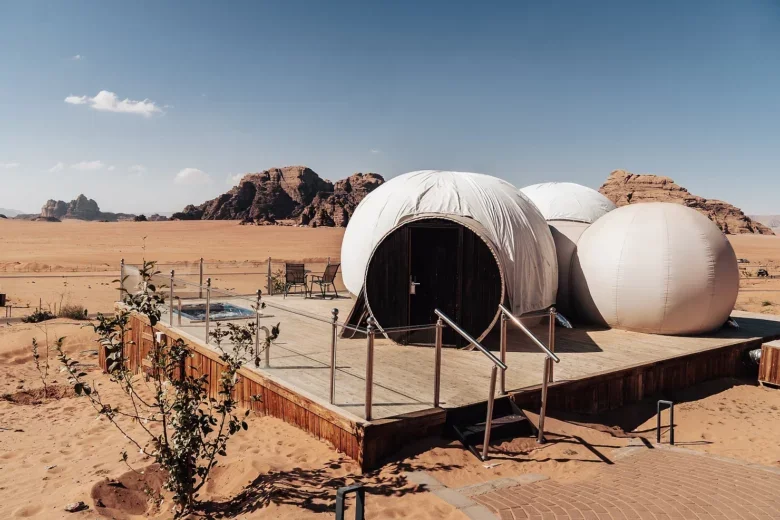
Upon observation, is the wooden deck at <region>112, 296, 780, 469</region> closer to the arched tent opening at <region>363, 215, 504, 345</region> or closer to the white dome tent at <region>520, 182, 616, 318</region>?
the arched tent opening at <region>363, 215, 504, 345</region>

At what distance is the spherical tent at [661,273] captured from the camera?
10234mm

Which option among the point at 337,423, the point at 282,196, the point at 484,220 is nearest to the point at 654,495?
the point at 337,423

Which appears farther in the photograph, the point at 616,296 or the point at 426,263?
the point at 616,296

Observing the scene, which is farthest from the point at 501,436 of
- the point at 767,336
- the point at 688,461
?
the point at 767,336

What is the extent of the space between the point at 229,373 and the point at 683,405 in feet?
23.6

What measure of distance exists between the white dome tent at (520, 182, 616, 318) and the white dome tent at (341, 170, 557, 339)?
153 centimetres

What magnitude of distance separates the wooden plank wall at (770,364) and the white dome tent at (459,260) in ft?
12.7

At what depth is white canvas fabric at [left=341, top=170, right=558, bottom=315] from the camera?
9.59m

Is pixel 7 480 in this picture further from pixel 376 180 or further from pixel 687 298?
pixel 376 180

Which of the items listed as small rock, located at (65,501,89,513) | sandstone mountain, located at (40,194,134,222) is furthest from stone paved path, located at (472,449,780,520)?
sandstone mountain, located at (40,194,134,222)

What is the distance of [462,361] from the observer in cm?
845

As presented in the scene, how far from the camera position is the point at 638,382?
8461 mm

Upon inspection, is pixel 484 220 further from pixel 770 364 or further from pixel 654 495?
pixel 770 364

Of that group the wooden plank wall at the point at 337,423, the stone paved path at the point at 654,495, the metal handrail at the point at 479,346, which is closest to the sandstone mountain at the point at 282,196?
the wooden plank wall at the point at 337,423
